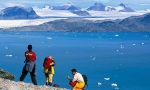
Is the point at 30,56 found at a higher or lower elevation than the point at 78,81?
higher

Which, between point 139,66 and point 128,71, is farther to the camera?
point 139,66

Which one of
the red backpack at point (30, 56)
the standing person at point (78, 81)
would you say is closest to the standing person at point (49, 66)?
the red backpack at point (30, 56)

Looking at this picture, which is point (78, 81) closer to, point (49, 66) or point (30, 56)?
point (30, 56)

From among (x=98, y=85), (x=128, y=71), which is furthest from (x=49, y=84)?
(x=128, y=71)

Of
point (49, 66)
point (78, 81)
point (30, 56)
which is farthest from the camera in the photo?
point (49, 66)

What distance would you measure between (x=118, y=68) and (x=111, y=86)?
19490 millimetres

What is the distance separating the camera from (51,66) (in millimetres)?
16188

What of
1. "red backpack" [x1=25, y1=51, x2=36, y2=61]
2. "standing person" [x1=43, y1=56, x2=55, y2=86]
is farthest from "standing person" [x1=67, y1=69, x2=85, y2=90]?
"standing person" [x1=43, y1=56, x2=55, y2=86]

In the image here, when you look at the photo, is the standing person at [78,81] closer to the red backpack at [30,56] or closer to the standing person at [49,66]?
the red backpack at [30,56]

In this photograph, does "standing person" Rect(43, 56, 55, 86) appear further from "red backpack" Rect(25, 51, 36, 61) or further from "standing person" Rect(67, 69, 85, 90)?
"standing person" Rect(67, 69, 85, 90)

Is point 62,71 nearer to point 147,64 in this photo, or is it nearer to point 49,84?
point 147,64

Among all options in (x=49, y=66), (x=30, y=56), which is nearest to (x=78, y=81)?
(x=30, y=56)

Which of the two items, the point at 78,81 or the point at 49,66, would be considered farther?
the point at 49,66

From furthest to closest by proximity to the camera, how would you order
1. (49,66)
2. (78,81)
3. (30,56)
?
(49,66)
(30,56)
(78,81)
